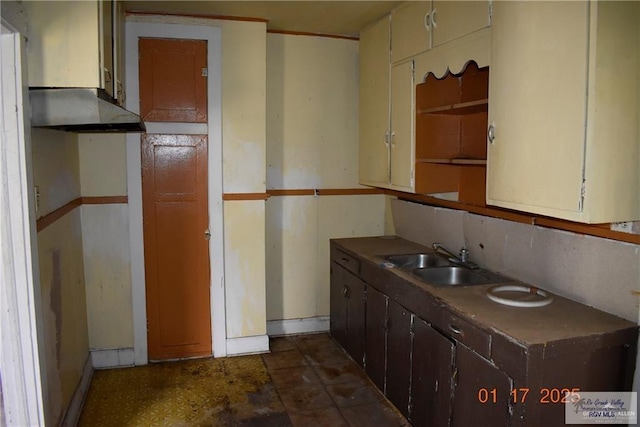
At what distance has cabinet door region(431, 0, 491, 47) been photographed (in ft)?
7.65

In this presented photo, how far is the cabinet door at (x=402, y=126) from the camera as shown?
308 cm

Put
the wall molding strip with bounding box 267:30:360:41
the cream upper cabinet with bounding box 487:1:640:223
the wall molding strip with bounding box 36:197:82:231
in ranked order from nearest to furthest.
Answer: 1. the cream upper cabinet with bounding box 487:1:640:223
2. the wall molding strip with bounding box 36:197:82:231
3. the wall molding strip with bounding box 267:30:360:41

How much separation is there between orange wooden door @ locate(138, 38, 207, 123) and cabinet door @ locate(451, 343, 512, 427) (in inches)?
94.8

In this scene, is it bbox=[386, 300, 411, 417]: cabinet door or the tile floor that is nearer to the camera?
bbox=[386, 300, 411, 417]: cabinet door

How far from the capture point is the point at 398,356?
2.81 metres

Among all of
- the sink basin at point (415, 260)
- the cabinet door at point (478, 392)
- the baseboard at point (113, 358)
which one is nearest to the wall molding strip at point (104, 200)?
the baseboard at point (113, 358)

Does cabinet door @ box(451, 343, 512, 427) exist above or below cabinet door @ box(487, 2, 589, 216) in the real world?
below

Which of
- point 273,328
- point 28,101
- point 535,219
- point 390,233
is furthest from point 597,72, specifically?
point 273,328

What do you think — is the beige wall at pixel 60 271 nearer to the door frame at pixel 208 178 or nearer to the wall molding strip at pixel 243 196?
the door frame at pixel 208 178

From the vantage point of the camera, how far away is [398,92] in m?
3.21

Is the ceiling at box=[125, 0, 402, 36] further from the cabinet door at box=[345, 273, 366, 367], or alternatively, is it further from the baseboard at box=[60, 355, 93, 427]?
the baseboard at box=[60, 355, 93, 427]

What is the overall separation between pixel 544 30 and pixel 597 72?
11.8 inches

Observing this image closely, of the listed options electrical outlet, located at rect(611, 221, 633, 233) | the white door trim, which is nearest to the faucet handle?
electrical outlet, located at rect(611, 221, 633, 233)

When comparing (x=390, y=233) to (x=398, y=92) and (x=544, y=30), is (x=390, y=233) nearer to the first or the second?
(x=398, y=92)
